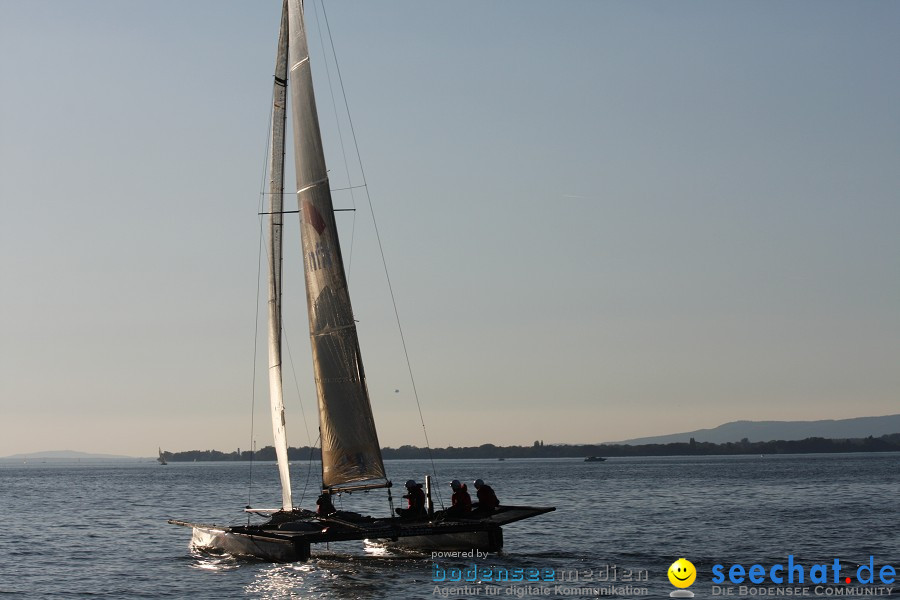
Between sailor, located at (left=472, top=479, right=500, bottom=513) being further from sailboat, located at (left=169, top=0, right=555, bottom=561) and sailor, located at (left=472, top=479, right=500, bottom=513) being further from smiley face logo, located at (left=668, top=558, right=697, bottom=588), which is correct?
smiley face logo, located at (left=668, top=558, right=697, bottom=588)

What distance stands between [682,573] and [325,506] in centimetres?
973

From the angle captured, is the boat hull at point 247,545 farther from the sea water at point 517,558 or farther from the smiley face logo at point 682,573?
the smiley face logo at point 682,573

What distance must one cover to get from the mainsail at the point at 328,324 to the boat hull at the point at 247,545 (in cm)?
254

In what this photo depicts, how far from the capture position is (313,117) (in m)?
33.3

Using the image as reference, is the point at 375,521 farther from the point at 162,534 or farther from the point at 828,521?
the point at 828,521

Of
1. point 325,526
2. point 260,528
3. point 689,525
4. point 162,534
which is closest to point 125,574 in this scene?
point 260,528

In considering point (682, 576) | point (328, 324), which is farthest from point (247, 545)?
point (682, 576)

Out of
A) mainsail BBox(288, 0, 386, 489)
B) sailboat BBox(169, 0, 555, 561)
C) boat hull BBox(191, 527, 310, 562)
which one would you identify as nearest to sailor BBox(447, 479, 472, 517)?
sailboat BBox(169, 0, 555, 561)

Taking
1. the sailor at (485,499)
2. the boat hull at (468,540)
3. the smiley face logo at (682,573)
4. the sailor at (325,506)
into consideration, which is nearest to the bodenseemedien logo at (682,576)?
the smiley face logo at (682,573)

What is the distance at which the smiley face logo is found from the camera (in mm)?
29855

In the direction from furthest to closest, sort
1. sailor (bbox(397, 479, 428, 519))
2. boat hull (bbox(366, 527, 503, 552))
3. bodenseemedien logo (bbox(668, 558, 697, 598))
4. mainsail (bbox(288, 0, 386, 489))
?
mainsail (bbox(288, 0, 386, 489))
sailor (bbox(397, 479, 428, 519))
boat hull (bbox(366, 527, 503, 552))
bodenseemedien logo (bbox(668, 558, 697, 598))

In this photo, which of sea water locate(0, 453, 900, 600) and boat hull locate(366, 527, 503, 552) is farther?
boat hull locate(366, 527, 503, 552)

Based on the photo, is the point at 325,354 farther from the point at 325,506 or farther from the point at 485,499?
the point at 485,499

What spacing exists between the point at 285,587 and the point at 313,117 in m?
12.8
